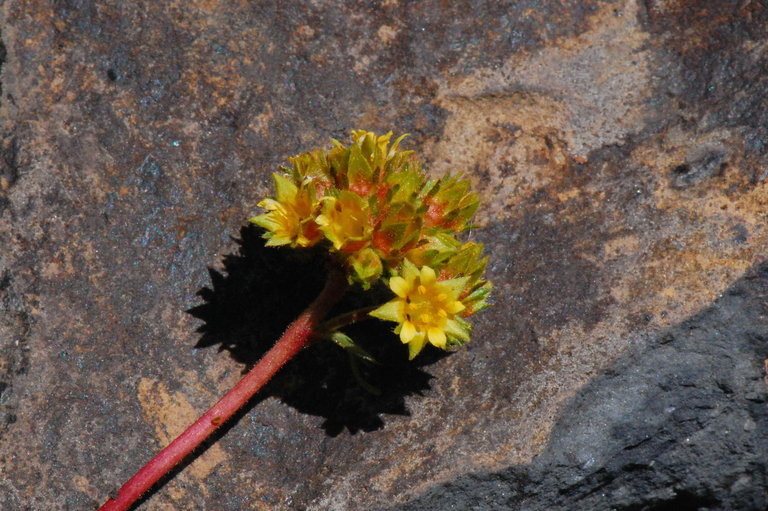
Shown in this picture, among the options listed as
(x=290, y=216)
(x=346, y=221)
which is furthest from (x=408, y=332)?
(x=290, y=216)

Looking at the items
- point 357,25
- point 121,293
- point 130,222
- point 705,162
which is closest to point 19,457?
point 121,293

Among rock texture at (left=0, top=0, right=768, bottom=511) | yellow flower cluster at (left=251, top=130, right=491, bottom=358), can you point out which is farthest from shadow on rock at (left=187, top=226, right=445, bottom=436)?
yellow flower cluster at (left=251, top=130, right=491, bottom=358)

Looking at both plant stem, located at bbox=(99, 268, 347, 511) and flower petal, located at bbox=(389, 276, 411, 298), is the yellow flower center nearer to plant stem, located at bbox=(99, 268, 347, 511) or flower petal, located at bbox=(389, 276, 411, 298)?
flower petal, located at bbox=(389, 276, 411, 298)

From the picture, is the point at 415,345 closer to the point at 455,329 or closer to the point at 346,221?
the point at 455,329

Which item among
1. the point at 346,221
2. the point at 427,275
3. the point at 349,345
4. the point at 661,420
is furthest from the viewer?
the point at 661,420

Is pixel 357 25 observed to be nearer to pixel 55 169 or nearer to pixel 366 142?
pixel 366 142

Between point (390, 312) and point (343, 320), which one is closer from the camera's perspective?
point (390, 312)
